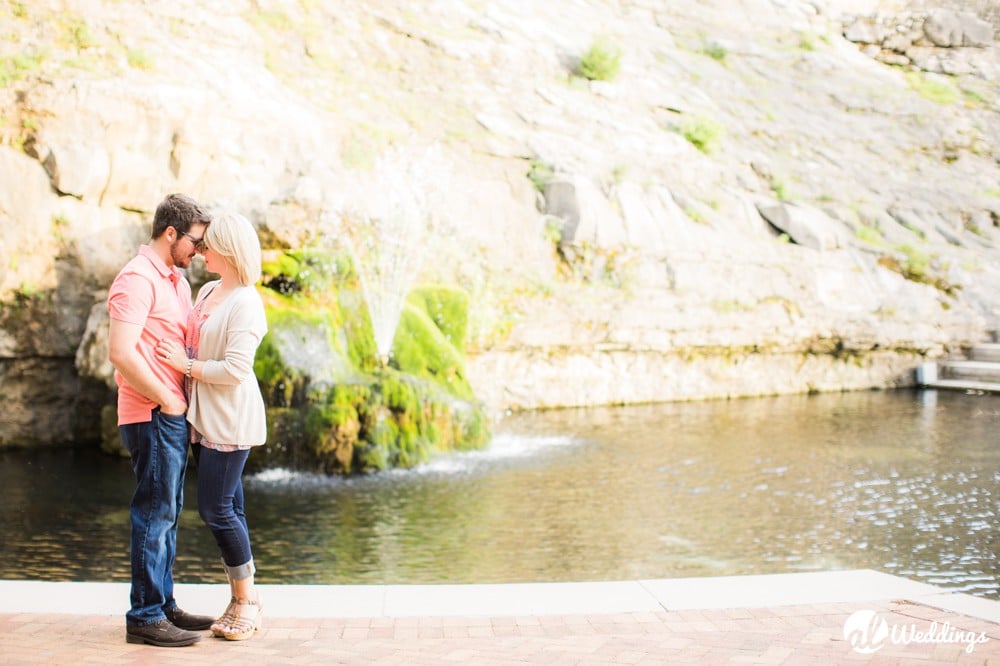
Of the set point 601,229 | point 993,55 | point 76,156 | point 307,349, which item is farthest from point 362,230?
point 993,55

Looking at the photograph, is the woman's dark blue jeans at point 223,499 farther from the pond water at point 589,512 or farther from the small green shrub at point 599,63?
the small green shrub at point 599,63

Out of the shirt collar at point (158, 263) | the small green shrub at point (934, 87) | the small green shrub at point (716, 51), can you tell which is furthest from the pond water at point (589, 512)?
the small green shrub at point (934, 87)

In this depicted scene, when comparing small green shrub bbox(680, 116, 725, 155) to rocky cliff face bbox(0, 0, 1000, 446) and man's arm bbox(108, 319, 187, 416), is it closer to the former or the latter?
rocky cliff face bbox(0, 0, 1000, 446)

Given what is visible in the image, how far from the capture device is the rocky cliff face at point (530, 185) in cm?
1355

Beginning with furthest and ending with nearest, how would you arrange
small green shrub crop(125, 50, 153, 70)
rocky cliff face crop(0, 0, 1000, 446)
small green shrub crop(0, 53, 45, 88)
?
small green shrub crop(125, 50, 153, 70) < small green shrub crop(0, 53, 45, 88) < rocky cliff face crop(0, 0, 1000, 446)

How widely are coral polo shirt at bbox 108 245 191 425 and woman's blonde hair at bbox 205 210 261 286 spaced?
0.86 feet

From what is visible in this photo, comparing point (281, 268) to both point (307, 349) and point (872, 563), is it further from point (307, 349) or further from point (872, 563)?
point (872, 563)

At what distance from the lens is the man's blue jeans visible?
4.10 metres

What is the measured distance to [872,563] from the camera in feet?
22.8

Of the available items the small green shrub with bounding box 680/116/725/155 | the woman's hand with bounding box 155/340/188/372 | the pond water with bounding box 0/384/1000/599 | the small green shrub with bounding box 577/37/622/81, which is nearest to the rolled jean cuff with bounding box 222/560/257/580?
the woman's hand with bounding box 155/340/188/372

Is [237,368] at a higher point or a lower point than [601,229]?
lower

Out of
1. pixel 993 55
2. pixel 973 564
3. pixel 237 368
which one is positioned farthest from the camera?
pixel 993 55

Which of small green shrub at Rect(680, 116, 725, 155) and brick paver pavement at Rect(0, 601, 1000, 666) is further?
small green shrub at Rect(680, 116, 725, 155)

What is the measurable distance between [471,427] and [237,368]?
25.7ft
